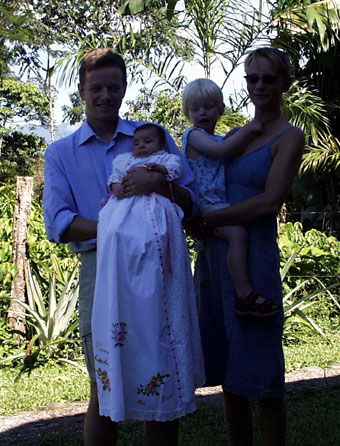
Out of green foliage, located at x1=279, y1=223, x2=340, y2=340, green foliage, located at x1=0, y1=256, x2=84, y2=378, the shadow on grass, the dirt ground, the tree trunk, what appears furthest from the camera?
green foliage, located at x1=279, y1=223, x2=340, y2=340

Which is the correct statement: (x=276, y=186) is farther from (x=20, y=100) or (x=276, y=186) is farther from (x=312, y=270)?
(x=20, y=100)

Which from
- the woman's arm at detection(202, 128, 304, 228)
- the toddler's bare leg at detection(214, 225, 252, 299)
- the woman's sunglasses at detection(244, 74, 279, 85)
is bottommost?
the toddler's bare leg at detection(214, 225, 252, 299)

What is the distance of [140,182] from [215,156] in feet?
1.62

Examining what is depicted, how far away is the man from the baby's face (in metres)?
0.12

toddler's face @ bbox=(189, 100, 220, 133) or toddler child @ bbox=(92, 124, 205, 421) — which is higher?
toddler's face @ bbox=(189, 100, 220, 133)

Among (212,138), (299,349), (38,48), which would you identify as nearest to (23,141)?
(38,48)

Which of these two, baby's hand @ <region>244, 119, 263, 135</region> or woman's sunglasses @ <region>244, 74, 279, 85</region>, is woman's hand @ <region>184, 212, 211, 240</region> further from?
woman's sunglasses @ <region>244, 74, 279, 85</region>

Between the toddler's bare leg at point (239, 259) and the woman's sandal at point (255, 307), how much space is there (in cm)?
3

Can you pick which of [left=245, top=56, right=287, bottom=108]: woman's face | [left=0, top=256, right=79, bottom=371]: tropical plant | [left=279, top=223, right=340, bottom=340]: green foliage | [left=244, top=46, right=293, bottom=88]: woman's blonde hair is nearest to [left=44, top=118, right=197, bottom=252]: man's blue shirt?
[left=245, top=56, right=287, bottom=108]: woman's face

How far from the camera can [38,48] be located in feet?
86.6

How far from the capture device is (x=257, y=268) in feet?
10.00

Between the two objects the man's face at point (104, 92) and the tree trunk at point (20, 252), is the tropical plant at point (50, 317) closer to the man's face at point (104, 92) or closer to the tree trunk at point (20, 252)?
the tree trunk at point (20, 252)

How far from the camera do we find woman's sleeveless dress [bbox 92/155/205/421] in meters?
2.59

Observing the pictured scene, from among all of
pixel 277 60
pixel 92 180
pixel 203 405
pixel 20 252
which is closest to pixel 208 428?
pixel 203 405
